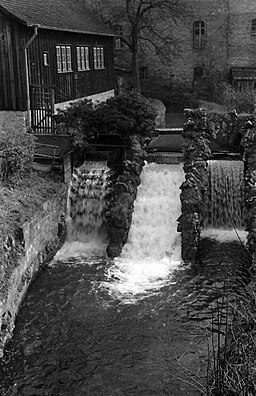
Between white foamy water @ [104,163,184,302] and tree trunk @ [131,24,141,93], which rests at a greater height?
tree trunk @ [131,24,141,93]

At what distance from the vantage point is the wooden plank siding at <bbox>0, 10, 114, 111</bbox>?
17453mm

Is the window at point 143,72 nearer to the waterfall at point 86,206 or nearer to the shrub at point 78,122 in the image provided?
the shrub at point 78,122

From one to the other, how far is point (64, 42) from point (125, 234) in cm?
963

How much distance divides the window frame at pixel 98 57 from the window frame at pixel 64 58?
3.07 meters

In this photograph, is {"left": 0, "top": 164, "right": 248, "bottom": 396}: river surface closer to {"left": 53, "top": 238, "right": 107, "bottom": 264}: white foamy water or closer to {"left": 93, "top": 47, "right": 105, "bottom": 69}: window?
{"left": 53, "top": 238, "right": 107, "bottom": 264}: white foamy water

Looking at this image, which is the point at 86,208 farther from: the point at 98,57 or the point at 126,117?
the point at 98,57

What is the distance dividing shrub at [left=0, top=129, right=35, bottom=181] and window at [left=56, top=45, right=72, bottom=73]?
6124 mm

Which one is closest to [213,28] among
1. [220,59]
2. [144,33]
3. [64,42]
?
[220,59]

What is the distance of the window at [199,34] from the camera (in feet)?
105

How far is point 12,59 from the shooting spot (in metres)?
17.7

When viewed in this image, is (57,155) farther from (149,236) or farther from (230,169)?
(230,169)

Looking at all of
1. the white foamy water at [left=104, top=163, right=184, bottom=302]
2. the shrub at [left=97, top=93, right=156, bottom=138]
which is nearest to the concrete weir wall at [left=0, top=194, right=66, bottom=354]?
the white foamy water at [left=104, top=163, right=184, bottom=302]

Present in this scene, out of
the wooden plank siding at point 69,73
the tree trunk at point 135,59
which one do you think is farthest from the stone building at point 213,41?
the wooden plank siding at point 69,73

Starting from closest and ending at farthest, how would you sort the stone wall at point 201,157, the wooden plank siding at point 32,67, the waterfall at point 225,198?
the stone wall at point 201,157, the waterfall at point 225,198, the wooden plank siding at point 32,67
